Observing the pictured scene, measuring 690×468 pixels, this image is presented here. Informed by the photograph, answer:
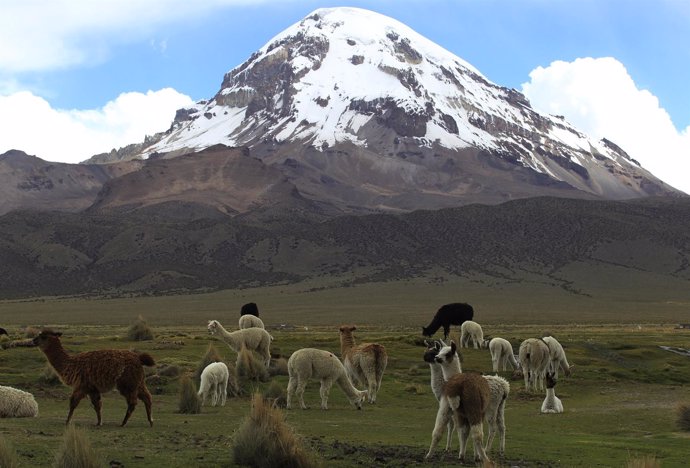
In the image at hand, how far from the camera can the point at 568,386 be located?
95.2 ft

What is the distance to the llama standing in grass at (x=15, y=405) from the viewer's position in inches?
681

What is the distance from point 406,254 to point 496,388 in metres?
129

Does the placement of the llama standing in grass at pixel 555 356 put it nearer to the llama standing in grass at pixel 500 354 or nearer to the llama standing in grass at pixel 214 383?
the llama standing in grass at pixel 500 354

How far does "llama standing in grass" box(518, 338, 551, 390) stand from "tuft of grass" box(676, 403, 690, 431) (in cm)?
702

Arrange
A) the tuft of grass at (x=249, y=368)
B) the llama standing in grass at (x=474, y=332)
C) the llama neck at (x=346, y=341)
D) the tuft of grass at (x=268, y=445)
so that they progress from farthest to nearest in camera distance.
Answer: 1. the llama standing in grass at (x=474, y=332)
2. the tuft of grass at (x=249, y=368)
3. the llama neck at (x=346, y=341)
4. the tuft of grass at (x=268, y=445)

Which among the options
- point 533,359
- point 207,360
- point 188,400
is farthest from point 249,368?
point 533,359

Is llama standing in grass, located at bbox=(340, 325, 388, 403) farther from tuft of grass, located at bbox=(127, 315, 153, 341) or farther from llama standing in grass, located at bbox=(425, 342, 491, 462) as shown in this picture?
tuft of grass, located at bbox=(127, 315, 153, 341)

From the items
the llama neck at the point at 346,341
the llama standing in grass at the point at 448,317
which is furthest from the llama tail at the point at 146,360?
the llama standing in grass at the point at 448,317

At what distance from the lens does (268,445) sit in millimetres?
11539

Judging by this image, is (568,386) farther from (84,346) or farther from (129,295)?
(129,295)

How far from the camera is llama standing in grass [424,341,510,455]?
1484cm

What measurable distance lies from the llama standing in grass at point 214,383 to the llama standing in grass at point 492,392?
8.09 meters

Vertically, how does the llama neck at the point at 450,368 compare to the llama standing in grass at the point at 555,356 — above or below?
above

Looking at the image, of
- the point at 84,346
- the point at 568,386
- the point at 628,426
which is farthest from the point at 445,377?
the point at 84,346
